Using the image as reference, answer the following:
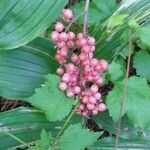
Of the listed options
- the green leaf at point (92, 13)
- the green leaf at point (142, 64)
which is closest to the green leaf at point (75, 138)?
the green leaf at point (142, 64)

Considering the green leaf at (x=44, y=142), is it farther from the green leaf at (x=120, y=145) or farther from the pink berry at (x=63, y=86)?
the green leaf at (x=120, y=145)

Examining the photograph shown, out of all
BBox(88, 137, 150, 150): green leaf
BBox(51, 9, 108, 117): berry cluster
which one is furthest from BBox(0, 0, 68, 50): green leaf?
BBox(88, 137, 150, 150): green leaf

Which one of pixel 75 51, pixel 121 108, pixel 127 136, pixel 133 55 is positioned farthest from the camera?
pixel 133 55

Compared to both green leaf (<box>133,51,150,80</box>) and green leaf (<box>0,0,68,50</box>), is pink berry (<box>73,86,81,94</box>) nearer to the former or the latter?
green leaf (<box>0,0,68,50</box>)

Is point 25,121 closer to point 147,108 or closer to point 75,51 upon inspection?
point 75,51

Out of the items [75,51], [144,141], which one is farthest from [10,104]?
[144,141]

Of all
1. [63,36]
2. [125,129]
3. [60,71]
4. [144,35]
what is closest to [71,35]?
[63,36]

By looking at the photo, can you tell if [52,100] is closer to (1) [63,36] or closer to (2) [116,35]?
(1) [63,36]
